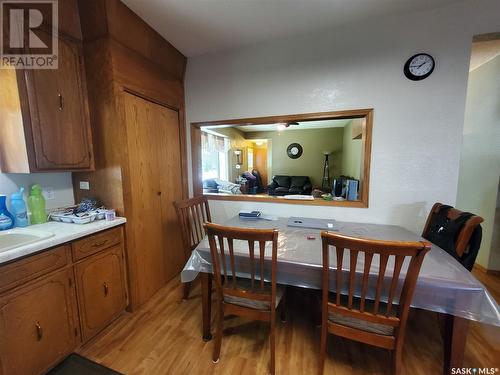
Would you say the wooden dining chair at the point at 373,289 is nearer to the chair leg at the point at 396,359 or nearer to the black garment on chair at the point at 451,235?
the chair leg at the point at 396,359

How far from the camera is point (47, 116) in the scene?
4.74ft

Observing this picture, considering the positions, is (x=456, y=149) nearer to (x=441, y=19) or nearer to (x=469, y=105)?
(x=441, y=19)

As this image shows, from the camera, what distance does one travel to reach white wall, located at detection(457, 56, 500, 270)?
7.43ft

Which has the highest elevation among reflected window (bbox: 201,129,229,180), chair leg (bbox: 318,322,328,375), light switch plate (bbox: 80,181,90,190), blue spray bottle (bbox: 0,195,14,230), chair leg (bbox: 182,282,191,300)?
reflected window (bbox: 201,129,229,180)

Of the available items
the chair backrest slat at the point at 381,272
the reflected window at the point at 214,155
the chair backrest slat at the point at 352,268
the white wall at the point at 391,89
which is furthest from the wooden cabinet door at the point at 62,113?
the reflected window at the point at 214,155

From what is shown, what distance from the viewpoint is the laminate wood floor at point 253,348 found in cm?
132

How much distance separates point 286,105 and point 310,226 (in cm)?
125

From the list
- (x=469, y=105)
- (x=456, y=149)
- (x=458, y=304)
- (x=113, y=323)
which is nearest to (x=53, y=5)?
(x=113, y=323)

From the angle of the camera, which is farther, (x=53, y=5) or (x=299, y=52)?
(x=299, y=52)

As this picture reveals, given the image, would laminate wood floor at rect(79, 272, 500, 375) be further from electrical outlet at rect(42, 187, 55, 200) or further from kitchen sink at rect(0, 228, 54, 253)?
electrical outlet at rect(42, 187, 55, 200)

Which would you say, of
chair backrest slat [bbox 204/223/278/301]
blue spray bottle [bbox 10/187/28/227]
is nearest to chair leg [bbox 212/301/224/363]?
chair backrest slat [bbox 204/223/278/301]

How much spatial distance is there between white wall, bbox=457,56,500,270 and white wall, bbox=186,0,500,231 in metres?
1.02

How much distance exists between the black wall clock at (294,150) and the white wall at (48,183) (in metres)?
5.40

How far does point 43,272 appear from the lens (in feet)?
4.03
